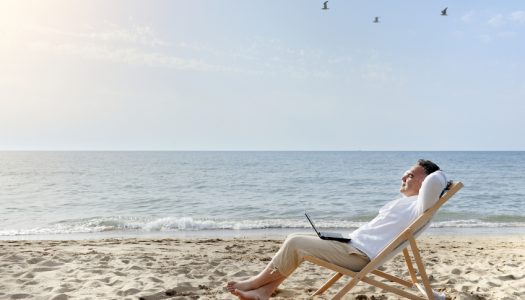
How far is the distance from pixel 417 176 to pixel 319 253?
3.73 feet

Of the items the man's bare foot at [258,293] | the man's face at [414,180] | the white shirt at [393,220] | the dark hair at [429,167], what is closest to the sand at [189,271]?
the man's bare foot at [258,293]

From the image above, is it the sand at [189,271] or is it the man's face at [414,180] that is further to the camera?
the sand at [189,271]

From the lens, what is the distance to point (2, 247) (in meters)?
8.59

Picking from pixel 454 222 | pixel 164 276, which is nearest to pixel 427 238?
pixel 454 222

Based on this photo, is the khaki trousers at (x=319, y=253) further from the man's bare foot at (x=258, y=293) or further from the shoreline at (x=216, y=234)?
the shoreline at (x=216, y=234)

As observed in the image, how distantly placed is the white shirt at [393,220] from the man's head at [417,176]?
0.13m

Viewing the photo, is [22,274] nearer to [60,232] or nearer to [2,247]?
[2,247]

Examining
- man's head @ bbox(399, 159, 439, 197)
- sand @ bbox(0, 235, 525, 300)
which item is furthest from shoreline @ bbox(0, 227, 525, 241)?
man's head @ bbox(399, 159, 439, 197)

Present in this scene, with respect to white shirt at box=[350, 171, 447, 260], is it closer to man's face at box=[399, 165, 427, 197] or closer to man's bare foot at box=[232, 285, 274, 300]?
man's face at box=[399, 165, 427, 197]

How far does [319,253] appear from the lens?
396 cm

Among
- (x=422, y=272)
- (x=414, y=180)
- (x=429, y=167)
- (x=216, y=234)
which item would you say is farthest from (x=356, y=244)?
(x=216, y=234)

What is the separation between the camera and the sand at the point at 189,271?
16.2 feet

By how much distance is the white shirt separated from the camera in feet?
12.5

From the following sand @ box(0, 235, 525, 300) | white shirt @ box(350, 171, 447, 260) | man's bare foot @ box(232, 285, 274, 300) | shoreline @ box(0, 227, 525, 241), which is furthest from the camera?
shoreline @ box(0, 227, 525, 241)
